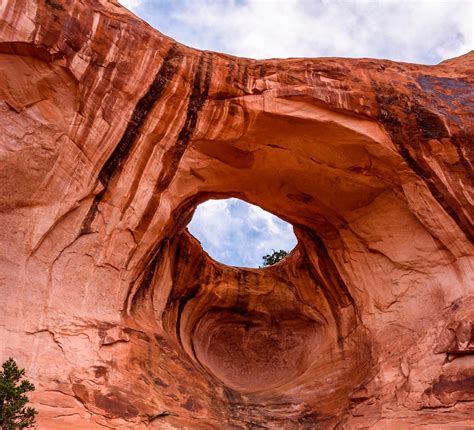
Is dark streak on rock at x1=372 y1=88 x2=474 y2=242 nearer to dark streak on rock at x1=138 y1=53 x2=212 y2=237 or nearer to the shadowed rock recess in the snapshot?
the shadowed rock recess

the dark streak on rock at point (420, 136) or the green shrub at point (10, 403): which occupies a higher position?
the dark streak on rock at point (420, 136)

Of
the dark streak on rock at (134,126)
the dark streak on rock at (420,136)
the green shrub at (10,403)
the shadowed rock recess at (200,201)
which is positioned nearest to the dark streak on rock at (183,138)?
the shadowed rock recess at (200,201)

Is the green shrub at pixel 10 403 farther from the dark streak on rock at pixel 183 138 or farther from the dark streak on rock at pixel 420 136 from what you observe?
the dark streak on rock at pixel 420 136

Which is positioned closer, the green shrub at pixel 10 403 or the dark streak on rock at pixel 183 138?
the green shrub at pixel 10 403

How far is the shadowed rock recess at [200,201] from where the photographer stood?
818 centimetres

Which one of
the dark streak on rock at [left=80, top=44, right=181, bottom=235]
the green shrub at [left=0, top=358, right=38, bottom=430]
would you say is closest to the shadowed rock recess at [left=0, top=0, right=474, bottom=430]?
the dark streak on rock at [left=80, top=44, right=181, bottom=235]

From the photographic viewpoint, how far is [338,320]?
12.4 m

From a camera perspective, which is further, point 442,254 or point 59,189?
point 442,254

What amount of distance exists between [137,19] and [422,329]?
24.9 feet

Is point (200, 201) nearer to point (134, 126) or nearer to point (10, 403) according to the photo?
point (134, 126)

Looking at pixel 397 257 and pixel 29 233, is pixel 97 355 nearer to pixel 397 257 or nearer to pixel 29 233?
pixel 29 233

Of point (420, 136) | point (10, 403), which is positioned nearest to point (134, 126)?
point (10, 403)

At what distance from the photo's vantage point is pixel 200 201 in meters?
12.1

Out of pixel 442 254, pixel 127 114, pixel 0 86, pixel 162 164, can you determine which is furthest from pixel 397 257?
pixel 0 86
